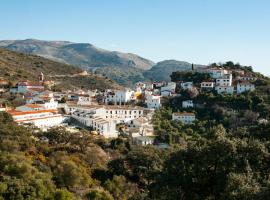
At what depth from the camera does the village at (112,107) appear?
4978cm

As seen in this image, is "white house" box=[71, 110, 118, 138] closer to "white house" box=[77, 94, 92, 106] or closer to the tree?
"white house" box=[77, 94, 92, 106]

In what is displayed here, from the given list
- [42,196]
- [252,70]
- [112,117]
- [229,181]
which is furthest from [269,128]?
[252,70]

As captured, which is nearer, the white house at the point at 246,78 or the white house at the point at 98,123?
the white house at the point at 98,123

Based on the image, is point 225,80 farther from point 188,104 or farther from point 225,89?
point 188,104

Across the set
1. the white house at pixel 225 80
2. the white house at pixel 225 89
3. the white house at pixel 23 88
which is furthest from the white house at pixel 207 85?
the white house at pixel 23 88

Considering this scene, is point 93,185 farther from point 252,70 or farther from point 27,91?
point 252,70

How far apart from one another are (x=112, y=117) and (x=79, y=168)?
25.6m

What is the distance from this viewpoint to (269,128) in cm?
2653

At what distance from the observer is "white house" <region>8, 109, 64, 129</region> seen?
45.8 meters

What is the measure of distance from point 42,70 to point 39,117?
48656 millimetres

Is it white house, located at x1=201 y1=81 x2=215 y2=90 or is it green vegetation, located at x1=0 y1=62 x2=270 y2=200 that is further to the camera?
white house, located at x1=201 y1=81 x2=215 y2=90

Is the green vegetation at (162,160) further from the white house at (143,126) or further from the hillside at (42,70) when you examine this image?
the hillside at (42,70)

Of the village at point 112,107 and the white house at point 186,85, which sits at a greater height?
the white house at point 186,85

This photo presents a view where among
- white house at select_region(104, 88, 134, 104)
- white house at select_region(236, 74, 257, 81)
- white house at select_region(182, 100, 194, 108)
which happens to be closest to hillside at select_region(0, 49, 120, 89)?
white house at select_region(104, 88, 134, 104)
